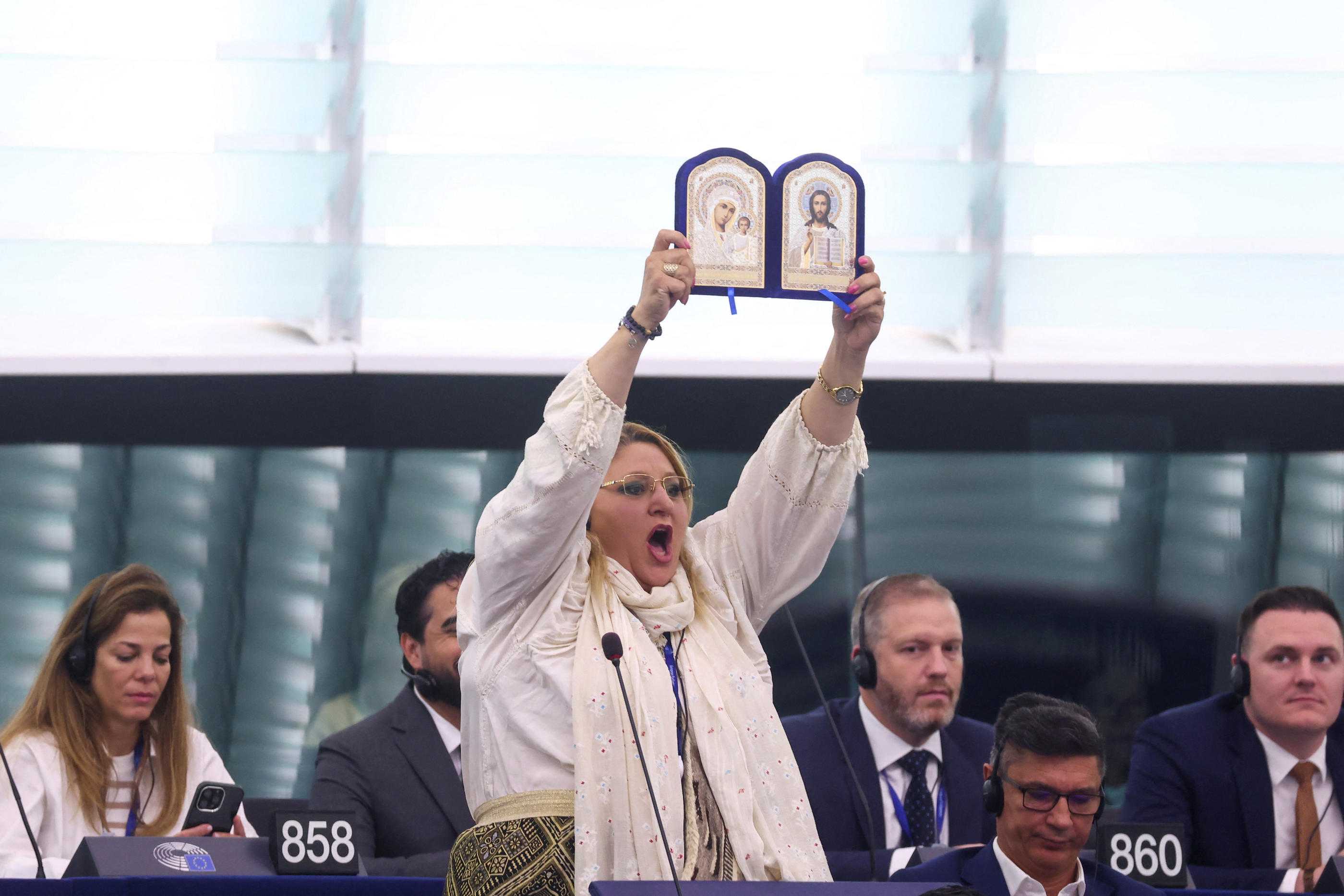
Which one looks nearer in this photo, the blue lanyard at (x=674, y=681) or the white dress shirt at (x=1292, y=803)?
the blue lanyard at (x=674, y=681)

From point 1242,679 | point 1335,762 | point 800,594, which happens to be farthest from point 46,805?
point 1335,762

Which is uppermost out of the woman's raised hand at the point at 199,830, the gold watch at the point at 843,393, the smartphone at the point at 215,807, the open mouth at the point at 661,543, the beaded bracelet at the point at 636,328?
the beaded bracelet at the point at 636,328

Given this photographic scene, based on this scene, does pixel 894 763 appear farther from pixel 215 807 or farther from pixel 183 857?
pixel 183 857

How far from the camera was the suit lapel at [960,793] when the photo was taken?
366 centimetres

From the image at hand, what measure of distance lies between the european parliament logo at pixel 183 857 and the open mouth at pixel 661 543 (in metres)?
1.07

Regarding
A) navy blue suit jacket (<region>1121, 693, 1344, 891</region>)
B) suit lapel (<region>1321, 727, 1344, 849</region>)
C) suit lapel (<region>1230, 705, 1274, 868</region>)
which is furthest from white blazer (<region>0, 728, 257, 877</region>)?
suit lapel (<region>1321, 727, 1344, 849</region>)

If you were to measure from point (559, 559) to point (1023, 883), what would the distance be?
1062 millimetres

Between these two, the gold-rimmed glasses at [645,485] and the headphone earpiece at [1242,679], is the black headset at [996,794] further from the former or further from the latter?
the headphone earpiece at [1242,679]

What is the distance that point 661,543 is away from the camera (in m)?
2.47

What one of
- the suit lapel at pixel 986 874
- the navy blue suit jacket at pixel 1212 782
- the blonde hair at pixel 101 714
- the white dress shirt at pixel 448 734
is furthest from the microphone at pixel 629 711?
the navy blue suit jacket at pixel 1212 782

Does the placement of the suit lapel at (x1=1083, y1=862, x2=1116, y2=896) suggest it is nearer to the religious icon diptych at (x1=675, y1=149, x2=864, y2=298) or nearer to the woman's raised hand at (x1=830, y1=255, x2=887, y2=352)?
the woman's raised hand at (x1=830, y1=255, x2=887, y2=352)

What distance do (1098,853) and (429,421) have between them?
8.79 ft

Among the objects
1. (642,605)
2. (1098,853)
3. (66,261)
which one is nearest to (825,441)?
(642,605)

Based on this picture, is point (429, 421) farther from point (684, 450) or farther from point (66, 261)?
point (66, 261)
